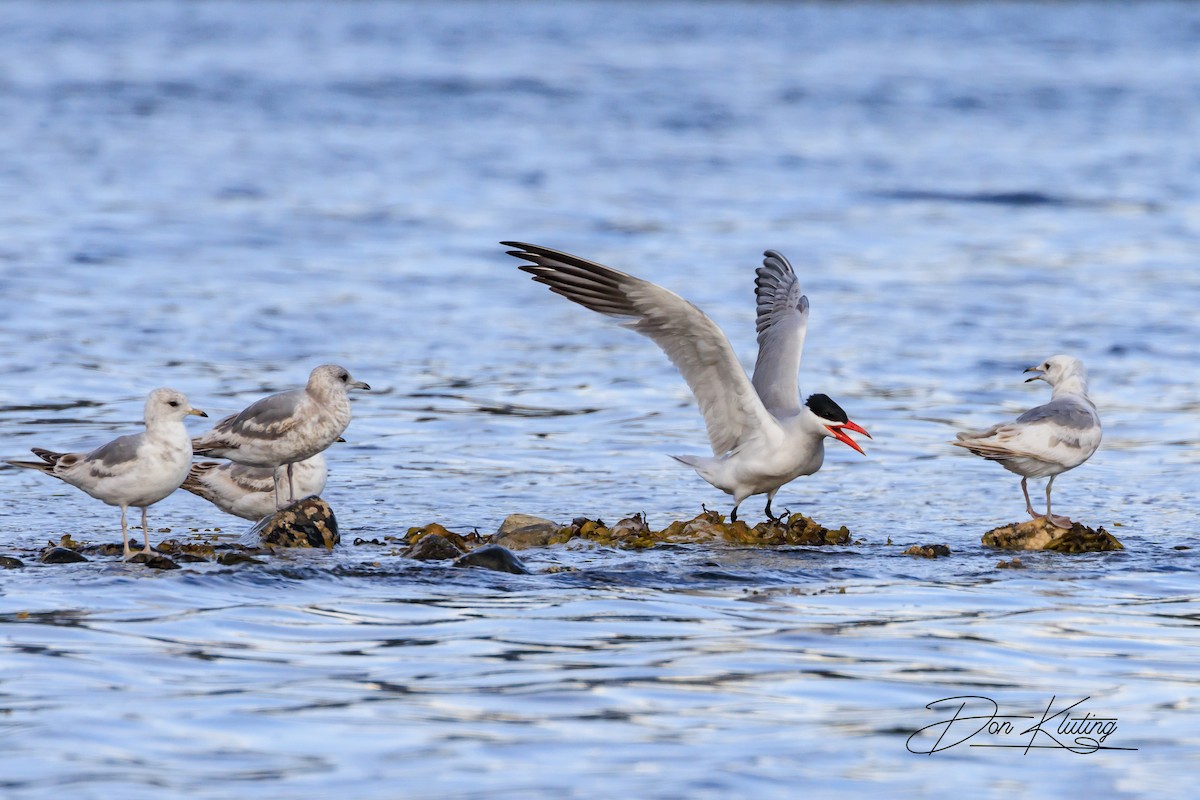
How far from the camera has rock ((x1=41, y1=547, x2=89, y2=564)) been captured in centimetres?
843

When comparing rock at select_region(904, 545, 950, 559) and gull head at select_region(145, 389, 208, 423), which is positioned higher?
gull head at select_region(145, 389, 208, 423)

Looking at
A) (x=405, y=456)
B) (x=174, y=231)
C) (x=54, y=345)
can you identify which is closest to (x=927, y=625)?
(x=405, y=456)

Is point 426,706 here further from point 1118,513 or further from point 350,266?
point 350,266

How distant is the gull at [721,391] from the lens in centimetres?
943

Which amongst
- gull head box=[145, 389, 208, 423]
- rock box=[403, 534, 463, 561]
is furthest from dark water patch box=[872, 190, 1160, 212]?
gull head box=[145, 389, 208, 423]

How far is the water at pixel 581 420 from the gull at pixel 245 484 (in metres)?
0.24

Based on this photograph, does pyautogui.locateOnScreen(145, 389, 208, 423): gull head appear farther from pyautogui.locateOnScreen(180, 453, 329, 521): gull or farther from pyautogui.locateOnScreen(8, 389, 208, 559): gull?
pyautogui.locateOnScreen(180, 453, 329, 521): gull

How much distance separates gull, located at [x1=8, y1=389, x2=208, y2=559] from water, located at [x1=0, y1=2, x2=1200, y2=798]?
53 cm

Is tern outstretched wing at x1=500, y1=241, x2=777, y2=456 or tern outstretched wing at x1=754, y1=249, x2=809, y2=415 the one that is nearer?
tern outstretched wing at x1=500, y1=241, x2=777, y2=456

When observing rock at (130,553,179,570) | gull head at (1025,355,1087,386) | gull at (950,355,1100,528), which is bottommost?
rock at (130,553,179,570)

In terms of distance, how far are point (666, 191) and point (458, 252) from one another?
670 cm
